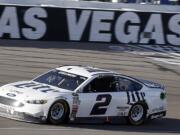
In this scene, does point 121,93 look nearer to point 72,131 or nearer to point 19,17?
point 72,131

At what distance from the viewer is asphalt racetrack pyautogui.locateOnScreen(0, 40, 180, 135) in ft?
47.4

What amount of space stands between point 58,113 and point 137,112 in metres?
2.45

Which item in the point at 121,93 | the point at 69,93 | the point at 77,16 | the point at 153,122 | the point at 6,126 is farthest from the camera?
the point at 77,16

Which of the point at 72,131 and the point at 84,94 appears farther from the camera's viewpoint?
the point at 84,94

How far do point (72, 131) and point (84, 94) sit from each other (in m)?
1.42

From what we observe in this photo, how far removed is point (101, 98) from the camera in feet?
51.1

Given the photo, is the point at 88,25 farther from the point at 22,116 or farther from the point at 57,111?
the point at 22,116

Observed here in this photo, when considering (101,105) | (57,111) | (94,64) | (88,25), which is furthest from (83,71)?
(88,25)

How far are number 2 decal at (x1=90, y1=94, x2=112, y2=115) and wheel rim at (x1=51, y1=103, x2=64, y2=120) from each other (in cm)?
91

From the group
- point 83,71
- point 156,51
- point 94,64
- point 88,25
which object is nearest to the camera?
point 83,71

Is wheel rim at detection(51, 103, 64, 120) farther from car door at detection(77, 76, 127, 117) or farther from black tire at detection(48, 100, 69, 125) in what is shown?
car door at detection(77, 76, 127, 117)

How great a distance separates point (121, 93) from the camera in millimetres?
16016

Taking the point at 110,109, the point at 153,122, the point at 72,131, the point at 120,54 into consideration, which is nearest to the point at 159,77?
the point at 120,54

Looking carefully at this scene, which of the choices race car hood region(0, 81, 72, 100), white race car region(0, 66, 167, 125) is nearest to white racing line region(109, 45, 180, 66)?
white race car region(0, 66, 167, 125)
